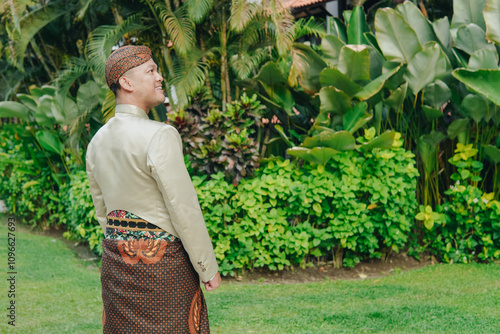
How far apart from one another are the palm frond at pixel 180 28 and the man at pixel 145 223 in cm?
342

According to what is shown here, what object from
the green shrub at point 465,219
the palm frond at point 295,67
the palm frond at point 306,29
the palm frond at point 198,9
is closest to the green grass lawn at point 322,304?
the green shrub at point 465,219

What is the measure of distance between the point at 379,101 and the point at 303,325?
286cm

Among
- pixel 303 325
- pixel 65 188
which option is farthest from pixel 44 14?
pixel 303 325

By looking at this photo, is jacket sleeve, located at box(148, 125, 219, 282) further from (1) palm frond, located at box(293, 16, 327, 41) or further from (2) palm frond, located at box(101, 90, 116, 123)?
(1) palm frond, located at box(293, 16, 327, 41)

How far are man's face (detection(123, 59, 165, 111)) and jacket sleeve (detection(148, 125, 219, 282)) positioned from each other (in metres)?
0.24

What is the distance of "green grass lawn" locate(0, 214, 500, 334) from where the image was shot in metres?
4.40

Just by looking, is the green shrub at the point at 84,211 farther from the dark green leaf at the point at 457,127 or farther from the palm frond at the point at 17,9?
the dark green leaf at the point at 457,127

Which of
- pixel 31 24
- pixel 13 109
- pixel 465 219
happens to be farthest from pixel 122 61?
pixel 13 109

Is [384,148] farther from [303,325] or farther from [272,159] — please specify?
[303,325]

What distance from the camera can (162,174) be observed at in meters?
2.37

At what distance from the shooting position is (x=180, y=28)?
6.02 meters

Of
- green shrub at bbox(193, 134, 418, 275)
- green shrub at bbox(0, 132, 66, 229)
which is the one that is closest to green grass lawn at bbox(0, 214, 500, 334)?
green shrub at bbox(193, 134, 418, 275)

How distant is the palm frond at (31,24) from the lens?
297 inches

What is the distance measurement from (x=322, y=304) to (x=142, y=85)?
10.5ft
